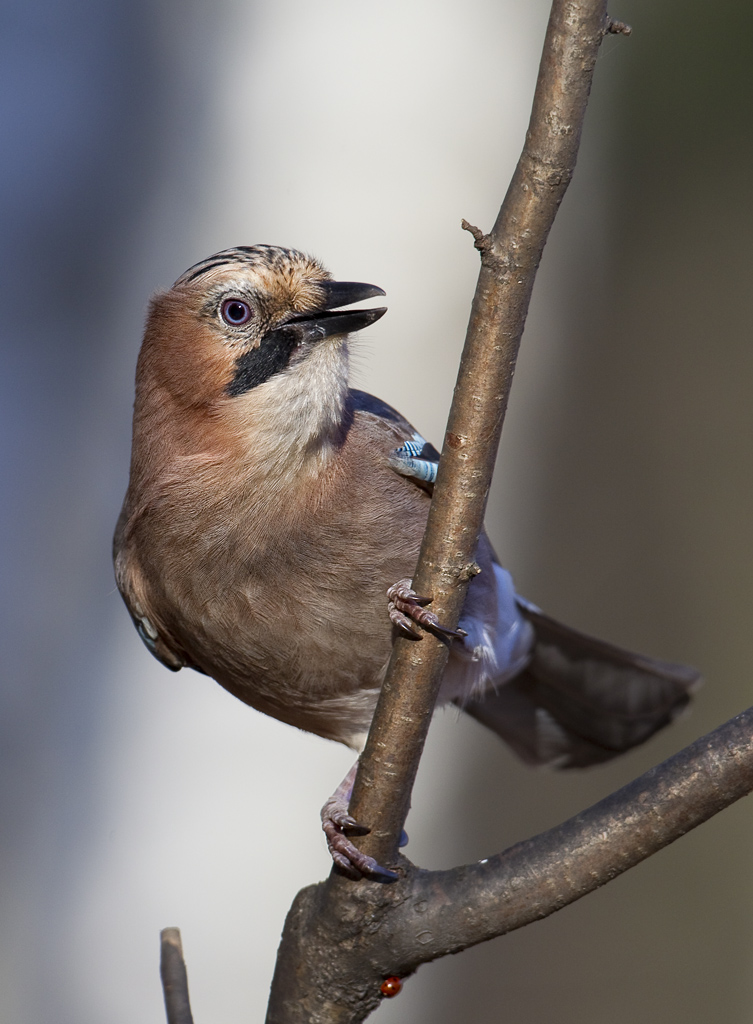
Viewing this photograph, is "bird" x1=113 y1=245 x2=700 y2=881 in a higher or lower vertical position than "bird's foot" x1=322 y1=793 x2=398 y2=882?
higher

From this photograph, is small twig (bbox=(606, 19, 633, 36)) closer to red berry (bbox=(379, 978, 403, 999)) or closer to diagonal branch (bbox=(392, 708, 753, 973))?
diagonal branch (bbox=(392, 708, 753, 973))

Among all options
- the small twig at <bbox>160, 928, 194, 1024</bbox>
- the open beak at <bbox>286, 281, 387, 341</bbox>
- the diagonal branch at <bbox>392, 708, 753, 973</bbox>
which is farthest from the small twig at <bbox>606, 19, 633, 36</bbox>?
the small twig at <bbox>160, 928, 194, 1024</bbox>

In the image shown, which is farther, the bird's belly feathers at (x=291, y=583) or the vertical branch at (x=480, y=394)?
the bird's belly feathers at (x=291, y=583)

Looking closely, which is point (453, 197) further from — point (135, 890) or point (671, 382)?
point (135, 890)

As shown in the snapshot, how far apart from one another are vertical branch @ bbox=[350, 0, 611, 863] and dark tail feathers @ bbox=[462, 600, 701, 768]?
5.02ft

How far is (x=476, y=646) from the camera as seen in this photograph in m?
2.83

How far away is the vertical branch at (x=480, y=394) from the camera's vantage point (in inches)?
63.6

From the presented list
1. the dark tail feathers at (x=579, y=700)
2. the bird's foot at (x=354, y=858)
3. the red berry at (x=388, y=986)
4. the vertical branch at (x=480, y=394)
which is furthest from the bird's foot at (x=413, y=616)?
the dark tail feathers at (x=579, y=700)

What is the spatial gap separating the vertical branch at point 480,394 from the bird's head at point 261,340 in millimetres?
748

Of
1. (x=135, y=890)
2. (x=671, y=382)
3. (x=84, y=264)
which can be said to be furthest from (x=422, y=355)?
(x=135, y=890)

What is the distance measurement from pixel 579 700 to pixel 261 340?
190 cm

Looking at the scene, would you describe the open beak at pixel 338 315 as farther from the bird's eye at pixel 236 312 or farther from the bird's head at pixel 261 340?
the bird's eye at pixel 236 312

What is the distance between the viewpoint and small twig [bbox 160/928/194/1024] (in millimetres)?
2262

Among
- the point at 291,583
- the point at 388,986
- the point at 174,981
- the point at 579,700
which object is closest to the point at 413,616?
the point at 291,583
